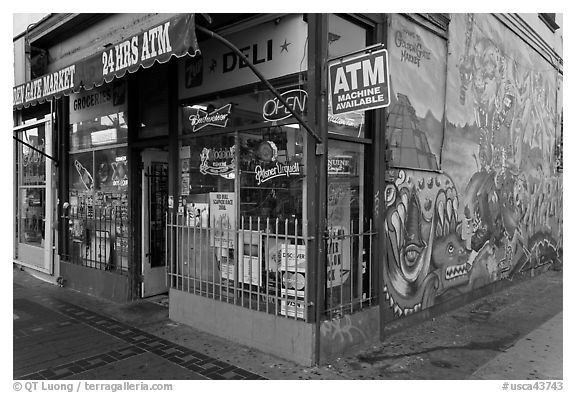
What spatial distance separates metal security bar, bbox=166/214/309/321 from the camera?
16.0 feet

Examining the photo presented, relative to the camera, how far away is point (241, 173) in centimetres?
558

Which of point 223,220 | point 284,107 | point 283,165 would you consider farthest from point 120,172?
point 284,107

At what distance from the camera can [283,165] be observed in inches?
201

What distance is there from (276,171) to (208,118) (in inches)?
54.1

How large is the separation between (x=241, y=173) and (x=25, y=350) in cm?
311

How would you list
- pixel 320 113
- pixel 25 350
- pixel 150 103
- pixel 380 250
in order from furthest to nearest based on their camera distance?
pixel 150 103, pixel 380 250, pixel 25 350, pixel 320 113

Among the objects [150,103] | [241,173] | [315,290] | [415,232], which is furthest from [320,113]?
[150,103]

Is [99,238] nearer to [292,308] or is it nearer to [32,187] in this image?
[32,187]

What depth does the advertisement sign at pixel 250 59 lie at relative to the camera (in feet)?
16.1

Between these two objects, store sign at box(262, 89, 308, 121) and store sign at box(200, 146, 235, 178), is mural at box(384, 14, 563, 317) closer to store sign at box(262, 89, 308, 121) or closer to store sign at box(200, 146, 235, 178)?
store sign at box(262, 89, 308, 121)

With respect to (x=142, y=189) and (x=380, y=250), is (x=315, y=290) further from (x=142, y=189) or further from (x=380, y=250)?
(x=142, y=189)

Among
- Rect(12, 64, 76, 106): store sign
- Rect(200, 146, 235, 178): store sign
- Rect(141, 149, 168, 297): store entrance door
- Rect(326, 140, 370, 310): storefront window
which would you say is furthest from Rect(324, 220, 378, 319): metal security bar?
Rect(12, 64, 76, 106): store sign

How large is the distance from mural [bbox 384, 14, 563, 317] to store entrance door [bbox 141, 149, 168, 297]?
3733 mm

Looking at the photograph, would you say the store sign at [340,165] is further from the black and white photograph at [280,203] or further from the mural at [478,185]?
the mural at [478,185]
